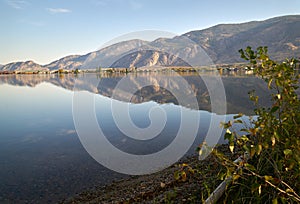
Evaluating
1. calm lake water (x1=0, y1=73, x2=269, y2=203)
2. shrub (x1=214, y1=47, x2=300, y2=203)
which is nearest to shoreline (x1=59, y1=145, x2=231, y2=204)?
calm lake water (x1=0, y1=73, x2=269, y2=203)

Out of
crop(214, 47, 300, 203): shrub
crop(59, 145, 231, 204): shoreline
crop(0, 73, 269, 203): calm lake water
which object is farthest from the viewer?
crop(0, 73, 269, 203): calm lake water

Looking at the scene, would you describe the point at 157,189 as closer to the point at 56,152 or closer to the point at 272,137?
the point at 272,137

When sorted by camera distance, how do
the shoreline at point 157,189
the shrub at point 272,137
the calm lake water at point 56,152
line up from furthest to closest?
the calm lake water at point 56,152 → the shoreline at point 157,189 → the shrub at point 272,137

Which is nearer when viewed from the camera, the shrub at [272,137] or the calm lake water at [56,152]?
the shrub at [272,137]

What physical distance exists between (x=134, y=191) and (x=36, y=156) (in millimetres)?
7855

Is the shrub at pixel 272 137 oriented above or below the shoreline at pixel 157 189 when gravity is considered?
above

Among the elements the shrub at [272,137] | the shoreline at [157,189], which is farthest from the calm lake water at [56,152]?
the shrub at [272,137]

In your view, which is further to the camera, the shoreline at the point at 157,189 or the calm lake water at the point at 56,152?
the calm lake water at the point at 56,152

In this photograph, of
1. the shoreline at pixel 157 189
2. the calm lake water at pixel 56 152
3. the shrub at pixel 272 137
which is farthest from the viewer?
the calm lake water at pixel 56 152

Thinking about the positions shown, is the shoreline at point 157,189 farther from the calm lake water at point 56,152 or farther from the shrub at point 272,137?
the shrub at point 272,137

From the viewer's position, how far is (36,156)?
43.1ft

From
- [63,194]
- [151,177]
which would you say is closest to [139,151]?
[151,177]

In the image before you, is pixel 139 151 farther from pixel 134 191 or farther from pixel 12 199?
pixel 12 199

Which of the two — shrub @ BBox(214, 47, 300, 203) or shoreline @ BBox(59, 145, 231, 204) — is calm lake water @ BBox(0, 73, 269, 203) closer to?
shoreline @ BBox(59, 145, 231, 204)
